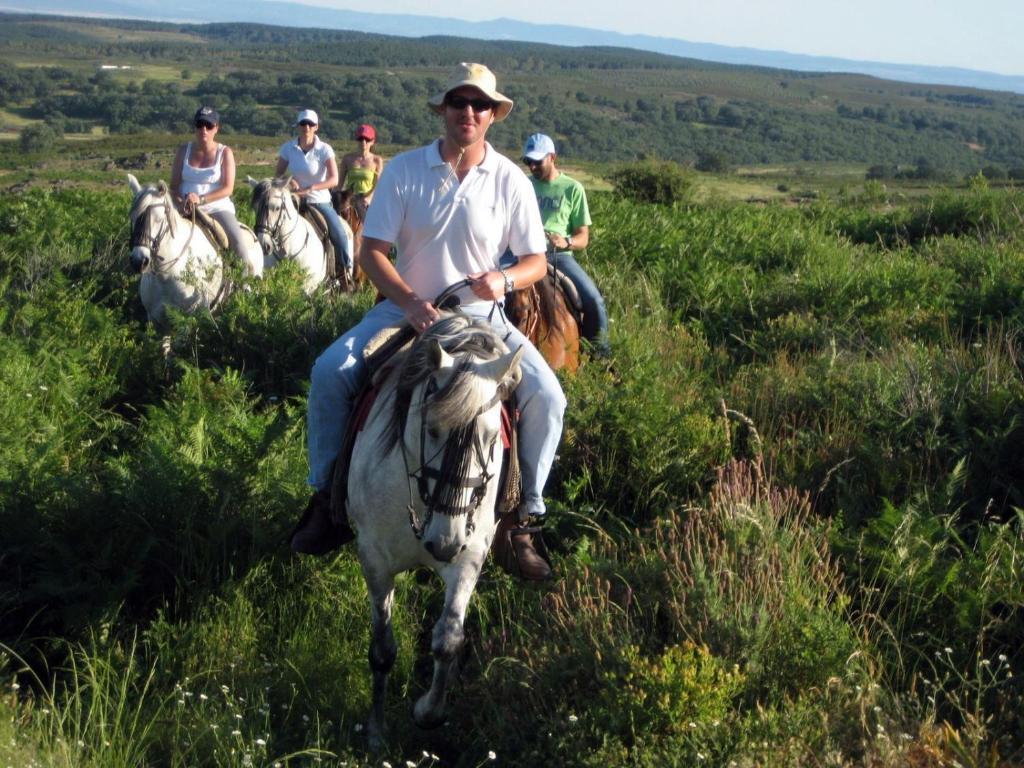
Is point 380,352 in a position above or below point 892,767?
above

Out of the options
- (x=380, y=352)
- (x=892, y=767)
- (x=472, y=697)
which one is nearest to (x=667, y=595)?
(x=472, y=697)

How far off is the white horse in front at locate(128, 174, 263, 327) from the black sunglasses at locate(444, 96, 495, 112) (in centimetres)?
578

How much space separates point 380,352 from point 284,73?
15029 cm

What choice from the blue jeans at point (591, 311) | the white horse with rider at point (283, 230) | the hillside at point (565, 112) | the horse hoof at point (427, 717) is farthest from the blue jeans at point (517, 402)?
the hillside at point (565, 112)

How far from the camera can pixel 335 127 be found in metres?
92.6

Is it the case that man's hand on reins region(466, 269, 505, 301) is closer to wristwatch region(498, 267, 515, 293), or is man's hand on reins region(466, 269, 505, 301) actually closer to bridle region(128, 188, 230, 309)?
wristwatch region(498, 267, 515, 293)

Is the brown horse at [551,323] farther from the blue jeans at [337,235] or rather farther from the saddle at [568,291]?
the blue jeans at [337,235]

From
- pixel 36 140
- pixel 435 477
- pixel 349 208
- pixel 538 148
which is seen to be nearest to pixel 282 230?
pixel 349 208

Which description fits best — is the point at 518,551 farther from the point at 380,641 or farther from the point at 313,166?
the point at 313,166

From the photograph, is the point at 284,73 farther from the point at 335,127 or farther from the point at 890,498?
the point at 890,498

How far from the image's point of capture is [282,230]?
13188 mm

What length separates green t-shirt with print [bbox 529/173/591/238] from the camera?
9547mm

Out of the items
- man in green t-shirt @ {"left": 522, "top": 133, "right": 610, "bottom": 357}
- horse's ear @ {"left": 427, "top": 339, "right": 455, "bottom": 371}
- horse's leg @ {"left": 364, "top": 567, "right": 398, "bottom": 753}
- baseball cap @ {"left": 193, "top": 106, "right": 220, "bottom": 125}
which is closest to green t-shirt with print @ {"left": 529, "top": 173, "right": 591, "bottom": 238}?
man in green t-shirt @ {"left": 522, "top": 133, "right": 610, "bottom": 357}

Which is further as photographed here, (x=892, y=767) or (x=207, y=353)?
(x=207, y=353)
